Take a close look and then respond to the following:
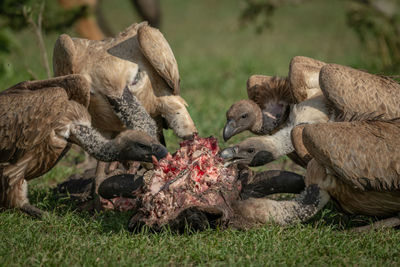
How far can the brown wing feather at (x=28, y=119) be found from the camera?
184 inches

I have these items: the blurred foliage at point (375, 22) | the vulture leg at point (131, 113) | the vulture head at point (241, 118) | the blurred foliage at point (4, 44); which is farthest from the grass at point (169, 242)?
the blurred foliage at point (375, 22)

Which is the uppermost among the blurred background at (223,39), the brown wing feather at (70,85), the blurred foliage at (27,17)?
the blurred foliage at (27,17)

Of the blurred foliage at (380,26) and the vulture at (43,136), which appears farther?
the blurred foliage at (380,26)

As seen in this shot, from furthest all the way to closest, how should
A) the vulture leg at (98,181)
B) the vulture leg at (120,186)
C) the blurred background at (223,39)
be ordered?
the blurred background at (223,39), the vulture leg at (98,181), the vulture leg at (120,186)

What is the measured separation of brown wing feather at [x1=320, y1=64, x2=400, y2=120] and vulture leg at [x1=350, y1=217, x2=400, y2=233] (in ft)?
3.01

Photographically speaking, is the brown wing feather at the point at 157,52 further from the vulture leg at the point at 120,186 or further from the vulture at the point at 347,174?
the vulture at the point at 347,174

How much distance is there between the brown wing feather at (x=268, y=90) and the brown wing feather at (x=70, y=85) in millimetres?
1757

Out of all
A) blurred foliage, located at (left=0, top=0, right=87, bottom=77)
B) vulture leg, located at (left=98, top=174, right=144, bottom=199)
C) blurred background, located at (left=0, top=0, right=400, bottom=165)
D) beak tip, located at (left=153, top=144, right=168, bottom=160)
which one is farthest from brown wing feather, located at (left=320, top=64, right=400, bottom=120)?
blurred foliage, located at (left=0, top=0, right=87, bottom=77)

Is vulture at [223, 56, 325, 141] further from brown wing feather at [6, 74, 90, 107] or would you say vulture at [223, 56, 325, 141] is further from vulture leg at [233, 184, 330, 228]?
brown wing feather at [6, 74, 90, 107]

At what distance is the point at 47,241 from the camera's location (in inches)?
156

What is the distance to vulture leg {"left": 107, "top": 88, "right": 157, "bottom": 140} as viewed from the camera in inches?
206

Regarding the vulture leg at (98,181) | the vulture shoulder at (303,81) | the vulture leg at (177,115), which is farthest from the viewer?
the vulture leg at (177,115)

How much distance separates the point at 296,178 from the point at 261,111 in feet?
4.10

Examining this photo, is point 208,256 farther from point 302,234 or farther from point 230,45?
point 230,45
